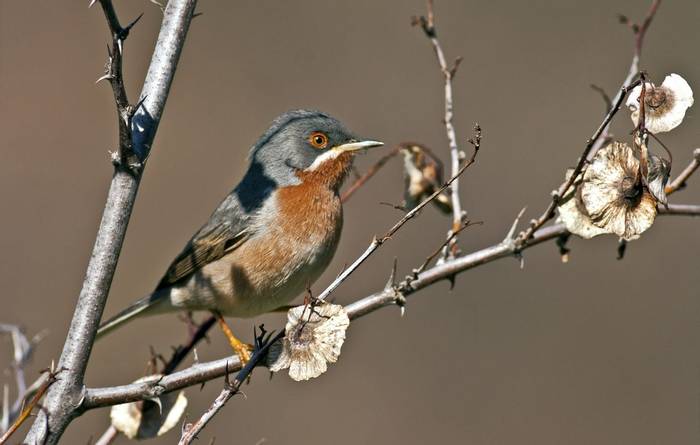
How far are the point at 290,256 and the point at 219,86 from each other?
7.65 metres

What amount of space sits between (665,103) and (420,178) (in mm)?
1681

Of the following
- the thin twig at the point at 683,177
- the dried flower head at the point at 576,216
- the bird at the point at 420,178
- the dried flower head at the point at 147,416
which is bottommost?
the dried flower head at the point at 147,416

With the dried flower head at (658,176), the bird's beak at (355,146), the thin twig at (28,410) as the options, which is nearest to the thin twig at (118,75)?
the thin twig at (28,410)

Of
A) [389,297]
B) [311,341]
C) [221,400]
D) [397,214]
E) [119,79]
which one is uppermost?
[397,214]

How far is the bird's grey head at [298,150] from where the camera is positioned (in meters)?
5.51

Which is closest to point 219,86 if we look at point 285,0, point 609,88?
point 285,0

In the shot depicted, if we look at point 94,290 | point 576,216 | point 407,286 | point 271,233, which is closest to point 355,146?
point 271,233

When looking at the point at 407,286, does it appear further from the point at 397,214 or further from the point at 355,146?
the point at 397,214

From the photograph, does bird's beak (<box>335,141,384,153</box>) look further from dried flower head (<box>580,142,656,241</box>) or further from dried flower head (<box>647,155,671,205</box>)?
dried flower head (<box>647,155,671,205</box>)

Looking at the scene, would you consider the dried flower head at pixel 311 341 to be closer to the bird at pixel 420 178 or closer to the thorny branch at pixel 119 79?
the thorny branch at pixel 119 79

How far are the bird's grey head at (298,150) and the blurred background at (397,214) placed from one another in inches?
61.2

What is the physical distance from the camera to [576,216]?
3.45 meters

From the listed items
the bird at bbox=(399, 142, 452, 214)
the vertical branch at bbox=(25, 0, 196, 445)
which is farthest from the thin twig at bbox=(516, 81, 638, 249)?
the vertical branch at bbox=(25, 0, 196, 445)

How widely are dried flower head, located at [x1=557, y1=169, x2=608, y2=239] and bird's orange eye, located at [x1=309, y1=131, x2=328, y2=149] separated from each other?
7.68ft
